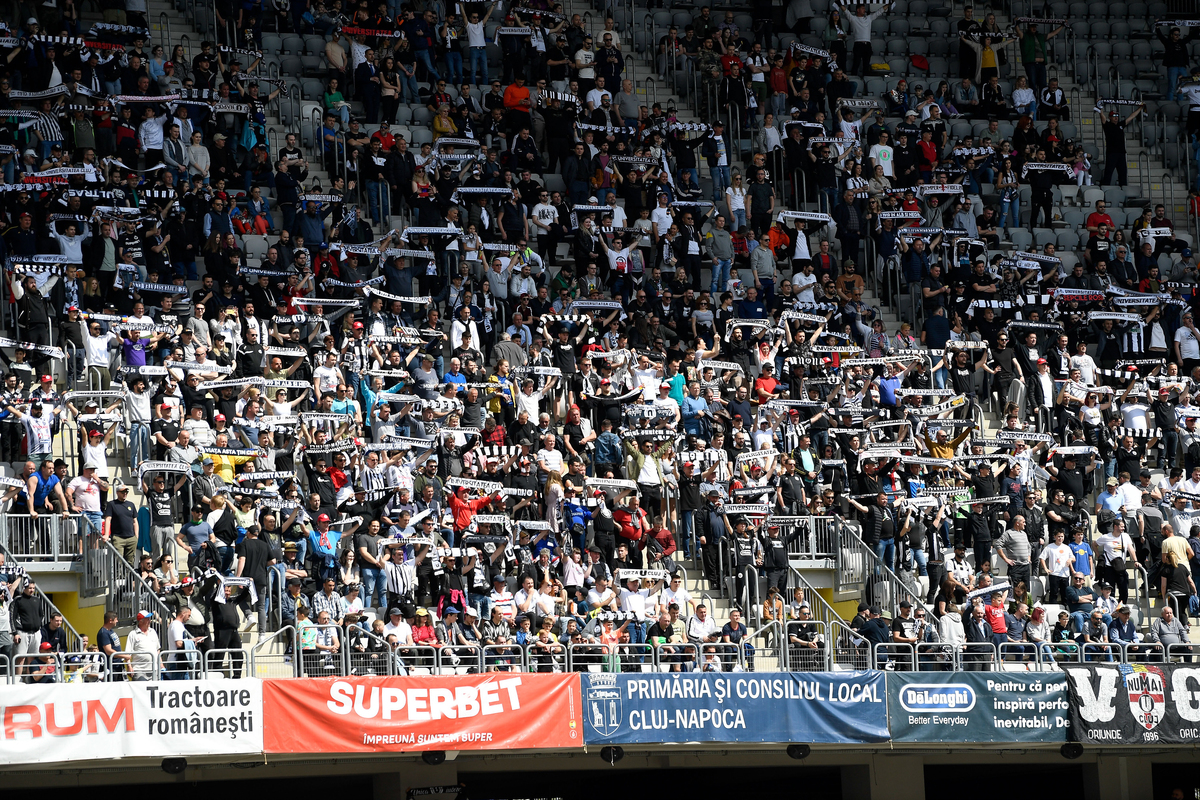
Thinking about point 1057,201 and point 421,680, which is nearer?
point 421,680

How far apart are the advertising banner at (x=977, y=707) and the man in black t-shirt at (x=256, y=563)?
282 inches

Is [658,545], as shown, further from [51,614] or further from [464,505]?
[51,614]

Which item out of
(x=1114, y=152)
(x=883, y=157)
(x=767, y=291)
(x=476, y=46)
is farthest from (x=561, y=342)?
(x=1114, y=152)

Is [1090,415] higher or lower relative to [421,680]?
higher

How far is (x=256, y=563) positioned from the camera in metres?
22.8

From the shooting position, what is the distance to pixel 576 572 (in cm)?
2462

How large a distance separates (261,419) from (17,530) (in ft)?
11.7

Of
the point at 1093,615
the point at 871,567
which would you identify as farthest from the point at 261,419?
the point at 1093,615

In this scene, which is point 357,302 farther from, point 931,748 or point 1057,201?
point 1057,201

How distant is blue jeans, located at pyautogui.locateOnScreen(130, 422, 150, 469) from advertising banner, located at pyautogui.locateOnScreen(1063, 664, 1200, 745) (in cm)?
1141

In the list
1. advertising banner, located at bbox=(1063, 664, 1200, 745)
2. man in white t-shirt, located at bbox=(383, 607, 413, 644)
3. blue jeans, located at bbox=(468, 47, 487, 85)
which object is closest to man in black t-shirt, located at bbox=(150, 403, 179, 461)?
man in white t-shirt, located at bbox=(383, 607, 413, 644)

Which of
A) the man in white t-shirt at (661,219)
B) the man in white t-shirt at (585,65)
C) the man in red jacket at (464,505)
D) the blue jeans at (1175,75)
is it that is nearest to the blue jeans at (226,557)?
the man in red jacket at (464,505)

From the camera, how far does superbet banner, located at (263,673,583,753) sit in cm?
2105

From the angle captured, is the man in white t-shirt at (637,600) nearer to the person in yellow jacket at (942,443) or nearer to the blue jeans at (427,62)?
the person in yellow jacket at (942,443)
